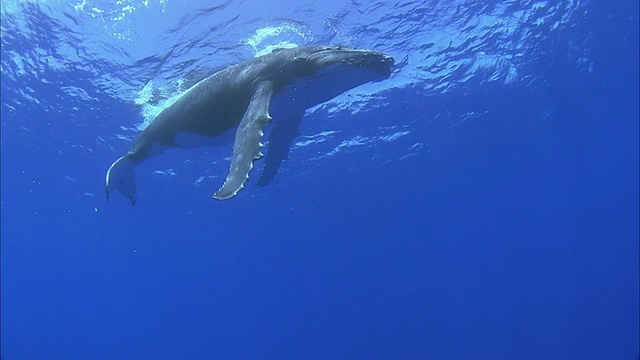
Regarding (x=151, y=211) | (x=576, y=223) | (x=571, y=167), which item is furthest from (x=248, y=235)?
(x=576, y=223)

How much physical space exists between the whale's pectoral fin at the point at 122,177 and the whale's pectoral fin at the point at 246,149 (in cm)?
386

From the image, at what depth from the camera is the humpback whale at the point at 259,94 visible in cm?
562

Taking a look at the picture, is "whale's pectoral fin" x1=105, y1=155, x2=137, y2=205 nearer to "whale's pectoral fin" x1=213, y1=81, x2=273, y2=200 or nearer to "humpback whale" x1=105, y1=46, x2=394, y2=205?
"humpback whale" x1=105, y1=46, x2=394, y2=205

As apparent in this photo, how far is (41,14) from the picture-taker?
1270 cm

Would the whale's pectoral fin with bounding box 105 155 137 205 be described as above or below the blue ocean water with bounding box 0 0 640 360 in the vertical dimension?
below

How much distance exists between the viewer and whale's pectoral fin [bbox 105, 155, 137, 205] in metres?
8.95

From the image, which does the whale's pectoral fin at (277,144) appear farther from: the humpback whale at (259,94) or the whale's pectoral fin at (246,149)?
the whale's pectoral fin at (246,149)

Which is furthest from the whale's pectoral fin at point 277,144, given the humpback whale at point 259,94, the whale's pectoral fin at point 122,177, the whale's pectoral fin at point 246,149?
the whale's pectoral fin at point 122,177

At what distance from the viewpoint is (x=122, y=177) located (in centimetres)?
945

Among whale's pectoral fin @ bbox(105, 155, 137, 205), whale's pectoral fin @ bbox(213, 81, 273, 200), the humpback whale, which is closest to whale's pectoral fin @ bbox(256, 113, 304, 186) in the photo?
the humpback whale

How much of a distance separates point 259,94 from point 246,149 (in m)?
1.11

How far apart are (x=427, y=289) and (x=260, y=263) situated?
5652cm

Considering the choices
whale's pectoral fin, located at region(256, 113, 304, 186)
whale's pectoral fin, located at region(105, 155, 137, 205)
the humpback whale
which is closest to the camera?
the humpback whale

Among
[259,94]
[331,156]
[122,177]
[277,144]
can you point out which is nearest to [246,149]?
[259,94]
